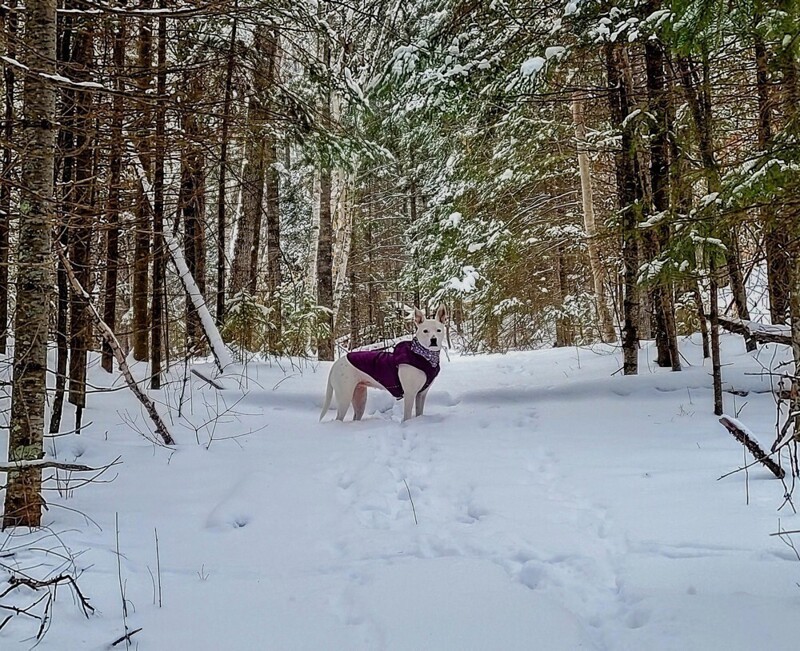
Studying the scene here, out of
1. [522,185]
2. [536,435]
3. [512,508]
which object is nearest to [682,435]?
[536,435]

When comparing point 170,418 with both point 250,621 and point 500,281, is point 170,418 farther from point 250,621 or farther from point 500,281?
point 500,281

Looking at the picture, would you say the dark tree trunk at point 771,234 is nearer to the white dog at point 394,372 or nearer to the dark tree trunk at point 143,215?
the white dog at point 394,372

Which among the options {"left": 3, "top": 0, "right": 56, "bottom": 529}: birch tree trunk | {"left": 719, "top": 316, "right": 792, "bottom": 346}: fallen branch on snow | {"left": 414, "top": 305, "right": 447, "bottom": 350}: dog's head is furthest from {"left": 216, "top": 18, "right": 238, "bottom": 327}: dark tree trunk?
{"left": 719, "top": 316, "right": 792, "bottom": 346}: fallen branch on snow

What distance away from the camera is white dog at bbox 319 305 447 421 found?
596cm

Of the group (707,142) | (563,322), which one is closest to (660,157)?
(707,142)

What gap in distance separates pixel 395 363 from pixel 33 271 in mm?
3658

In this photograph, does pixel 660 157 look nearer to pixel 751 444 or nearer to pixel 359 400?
pixel 751 444

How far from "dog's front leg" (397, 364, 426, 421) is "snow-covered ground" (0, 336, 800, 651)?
39cm

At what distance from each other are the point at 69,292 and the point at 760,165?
5.38 metres

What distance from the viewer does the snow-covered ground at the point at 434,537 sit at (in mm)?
2059

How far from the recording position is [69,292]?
487 cm

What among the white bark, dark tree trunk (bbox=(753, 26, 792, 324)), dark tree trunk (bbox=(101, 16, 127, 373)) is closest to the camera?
dark tree trunk (bbox=(753, 26, 792, 324))

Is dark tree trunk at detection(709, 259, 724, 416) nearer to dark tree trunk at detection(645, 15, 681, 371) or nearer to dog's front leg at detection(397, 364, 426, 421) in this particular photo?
dark tree trunk at detection(645, 15, 681, 371)

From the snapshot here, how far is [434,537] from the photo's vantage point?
2.91 meters
